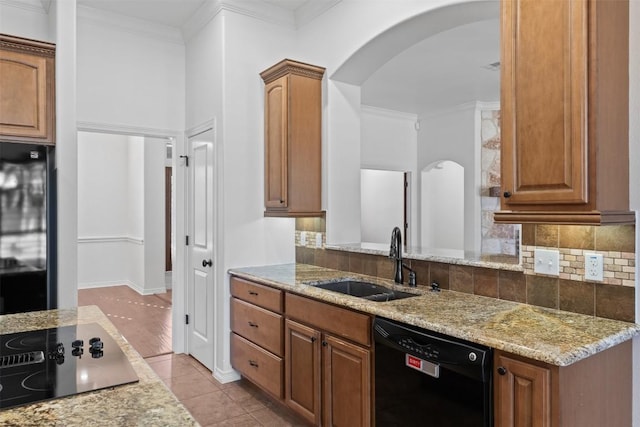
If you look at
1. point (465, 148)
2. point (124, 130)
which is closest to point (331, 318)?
point (124, 130)

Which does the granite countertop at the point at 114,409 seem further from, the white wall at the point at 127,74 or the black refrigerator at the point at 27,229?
the white wall at the point at 127,74

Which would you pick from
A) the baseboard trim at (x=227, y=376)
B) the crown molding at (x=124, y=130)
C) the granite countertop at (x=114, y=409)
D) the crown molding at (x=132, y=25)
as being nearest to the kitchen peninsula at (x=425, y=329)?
the baseboard trim at (x=227, y=376)

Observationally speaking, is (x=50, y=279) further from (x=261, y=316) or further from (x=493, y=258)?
(x=493, y=258)

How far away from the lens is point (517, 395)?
62.4 inches

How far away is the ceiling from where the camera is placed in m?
3.79

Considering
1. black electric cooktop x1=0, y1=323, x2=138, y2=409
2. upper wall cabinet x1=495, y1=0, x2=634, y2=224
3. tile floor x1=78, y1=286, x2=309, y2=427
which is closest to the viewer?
black electric cooktop x1=0, y1=323, x2=138, y2=409

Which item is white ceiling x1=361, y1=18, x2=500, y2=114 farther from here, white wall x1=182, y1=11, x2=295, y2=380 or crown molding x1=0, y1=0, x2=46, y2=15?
crown molding x1=0, y1=0, x2=46, y2=15

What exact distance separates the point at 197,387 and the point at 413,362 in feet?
7.05

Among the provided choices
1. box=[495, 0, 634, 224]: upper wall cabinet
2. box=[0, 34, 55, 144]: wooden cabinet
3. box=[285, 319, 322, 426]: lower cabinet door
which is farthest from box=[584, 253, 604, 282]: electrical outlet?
box=[0, 34, 55, 144]: wooden cabinet

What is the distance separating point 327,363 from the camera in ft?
8.23

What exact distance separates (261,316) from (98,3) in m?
2.91

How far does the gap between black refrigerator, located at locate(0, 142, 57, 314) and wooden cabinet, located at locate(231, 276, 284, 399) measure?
4.10 feet

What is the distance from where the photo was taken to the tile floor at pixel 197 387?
9.69 ft

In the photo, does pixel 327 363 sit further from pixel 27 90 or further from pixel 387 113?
pixel 387 113
